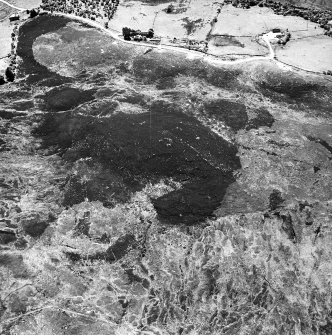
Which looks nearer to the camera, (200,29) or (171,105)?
(171,105)

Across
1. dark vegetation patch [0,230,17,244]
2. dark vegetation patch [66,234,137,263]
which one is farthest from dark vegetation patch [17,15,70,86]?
dark vegetation patch [66,234,137,263]

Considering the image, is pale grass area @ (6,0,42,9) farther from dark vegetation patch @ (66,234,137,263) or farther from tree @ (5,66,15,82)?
dark vegetation patch @ (66,234,137,263)

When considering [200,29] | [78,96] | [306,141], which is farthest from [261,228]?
[200,29]

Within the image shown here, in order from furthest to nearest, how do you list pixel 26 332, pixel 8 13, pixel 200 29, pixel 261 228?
pixel 8 13 → pixel 200 29 → pixel 261 228 → pixel 26 332

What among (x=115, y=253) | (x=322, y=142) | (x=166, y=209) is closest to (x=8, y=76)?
(x=166, y=209)

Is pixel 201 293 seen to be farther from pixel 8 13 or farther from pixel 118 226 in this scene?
pixel 8 13

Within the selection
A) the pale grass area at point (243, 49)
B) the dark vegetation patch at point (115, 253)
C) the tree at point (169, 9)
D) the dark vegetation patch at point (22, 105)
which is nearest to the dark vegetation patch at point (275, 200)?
the dark vegetation patch at point (115, 253)

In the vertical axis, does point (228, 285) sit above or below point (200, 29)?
below

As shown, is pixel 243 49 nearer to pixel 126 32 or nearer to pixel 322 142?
pixel 126 32
